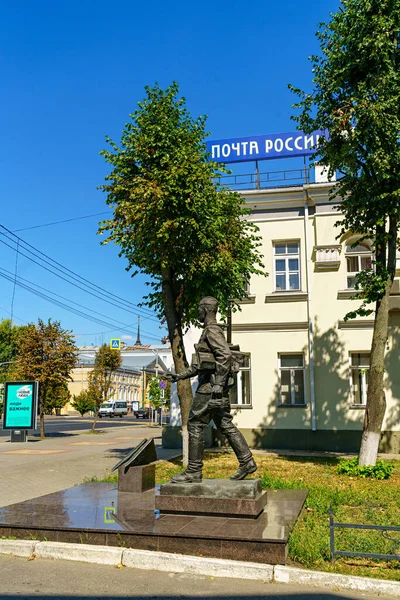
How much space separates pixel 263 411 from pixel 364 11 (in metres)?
12.3

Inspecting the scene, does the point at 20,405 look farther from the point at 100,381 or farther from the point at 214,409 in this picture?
the point at 214,409

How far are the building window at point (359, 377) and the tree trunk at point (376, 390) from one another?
557 cm

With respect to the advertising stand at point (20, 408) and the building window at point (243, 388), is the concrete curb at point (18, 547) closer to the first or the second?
the building window at point (243, 388)

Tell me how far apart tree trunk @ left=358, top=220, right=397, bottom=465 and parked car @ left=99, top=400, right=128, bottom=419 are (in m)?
56.7

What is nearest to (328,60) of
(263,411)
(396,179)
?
(396,179)

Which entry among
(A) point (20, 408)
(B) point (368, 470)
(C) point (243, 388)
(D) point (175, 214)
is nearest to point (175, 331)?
(D) point (175, 214)

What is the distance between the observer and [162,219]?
41.8ft

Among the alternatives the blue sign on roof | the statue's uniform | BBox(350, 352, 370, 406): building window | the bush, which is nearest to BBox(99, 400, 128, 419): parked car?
the blue sign on roof

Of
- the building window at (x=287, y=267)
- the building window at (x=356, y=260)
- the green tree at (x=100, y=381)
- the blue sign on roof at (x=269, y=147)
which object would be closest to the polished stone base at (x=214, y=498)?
the building window at (x=356, y=260)

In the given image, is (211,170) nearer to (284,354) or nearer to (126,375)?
(284,354)

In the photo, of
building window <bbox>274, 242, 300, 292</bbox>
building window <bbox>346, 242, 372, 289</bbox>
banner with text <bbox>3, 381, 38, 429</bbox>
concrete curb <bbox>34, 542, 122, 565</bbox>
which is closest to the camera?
concrete curb <bbox>34, 542, 122, 565</bbox>

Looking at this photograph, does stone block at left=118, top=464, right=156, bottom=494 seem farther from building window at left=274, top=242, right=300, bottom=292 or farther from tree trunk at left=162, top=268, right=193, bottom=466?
building window at left=274, top=242, right=300, bottom=292

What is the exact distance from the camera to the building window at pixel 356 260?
Answer: 18859 millimetres

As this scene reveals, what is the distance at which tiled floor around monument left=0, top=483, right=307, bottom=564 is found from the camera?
6.12 metres
